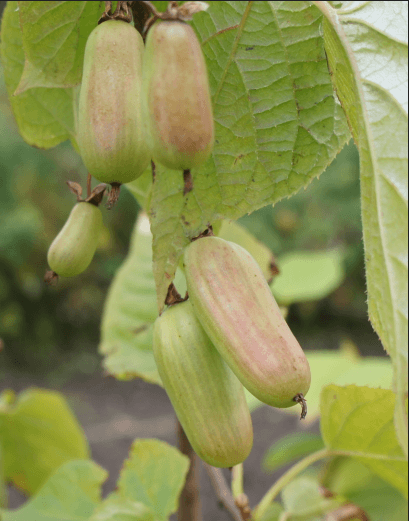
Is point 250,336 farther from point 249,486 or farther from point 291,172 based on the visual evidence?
point 249,486

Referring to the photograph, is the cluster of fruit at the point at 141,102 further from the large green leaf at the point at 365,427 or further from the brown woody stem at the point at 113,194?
the large green leaf at the point at 365,427

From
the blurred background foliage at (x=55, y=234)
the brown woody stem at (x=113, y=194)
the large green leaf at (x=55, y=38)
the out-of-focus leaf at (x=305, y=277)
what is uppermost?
the large green leaf at (x=55, y=38)

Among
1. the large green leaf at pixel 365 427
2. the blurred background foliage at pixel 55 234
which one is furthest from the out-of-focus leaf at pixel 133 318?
the blurred background foliage at pixel 55 234

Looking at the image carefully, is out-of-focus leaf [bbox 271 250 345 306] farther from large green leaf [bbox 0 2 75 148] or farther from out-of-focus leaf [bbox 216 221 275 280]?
large green leaf [bbox 0 2 75 148]

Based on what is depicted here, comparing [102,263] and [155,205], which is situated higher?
[155,205]

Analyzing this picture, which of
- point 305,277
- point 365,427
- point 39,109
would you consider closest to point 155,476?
point 365,427

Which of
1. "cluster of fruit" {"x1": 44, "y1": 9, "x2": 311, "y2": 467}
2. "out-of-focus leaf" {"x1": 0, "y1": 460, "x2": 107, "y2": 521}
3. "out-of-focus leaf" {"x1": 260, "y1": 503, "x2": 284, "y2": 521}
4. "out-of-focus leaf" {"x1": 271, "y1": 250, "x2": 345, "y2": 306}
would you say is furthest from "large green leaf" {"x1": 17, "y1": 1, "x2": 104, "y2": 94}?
"out-of-focus leaf" {"x1": 271, "y1": 250, "x2": 345, "y2": 306}

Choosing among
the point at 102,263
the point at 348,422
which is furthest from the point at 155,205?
the point at 102,263
